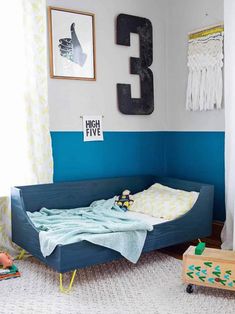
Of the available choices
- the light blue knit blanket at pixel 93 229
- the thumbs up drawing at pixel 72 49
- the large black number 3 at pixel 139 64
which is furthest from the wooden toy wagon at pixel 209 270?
the thumbs up drawing at pixel 72 49

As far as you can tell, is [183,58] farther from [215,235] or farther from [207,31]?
[215,235]

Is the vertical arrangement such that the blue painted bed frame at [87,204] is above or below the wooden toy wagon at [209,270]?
above

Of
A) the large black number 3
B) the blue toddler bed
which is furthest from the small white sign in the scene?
the blue toddler bed

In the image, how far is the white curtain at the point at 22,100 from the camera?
288 cm

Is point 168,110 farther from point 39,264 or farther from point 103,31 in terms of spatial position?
point 39,264

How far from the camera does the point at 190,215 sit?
2891 mm

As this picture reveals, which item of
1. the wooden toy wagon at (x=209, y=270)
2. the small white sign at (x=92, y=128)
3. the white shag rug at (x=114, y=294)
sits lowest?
the white shag rug at (x=114, y=294)

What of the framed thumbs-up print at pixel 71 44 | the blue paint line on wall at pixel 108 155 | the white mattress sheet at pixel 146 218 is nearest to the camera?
the white mattress sheet at pixel 146 218

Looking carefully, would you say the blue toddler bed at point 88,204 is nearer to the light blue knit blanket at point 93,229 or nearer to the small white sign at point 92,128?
the light blue knit blanket at point 93,229

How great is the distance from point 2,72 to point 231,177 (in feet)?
6.05

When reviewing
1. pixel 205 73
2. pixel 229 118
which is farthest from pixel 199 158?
pixel 205 73

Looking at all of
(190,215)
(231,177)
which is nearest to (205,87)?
(231,177)

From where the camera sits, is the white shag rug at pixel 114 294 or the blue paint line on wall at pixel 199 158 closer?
the white shag rug at pixel 114 294

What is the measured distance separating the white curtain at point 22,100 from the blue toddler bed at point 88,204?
13 centimetres
